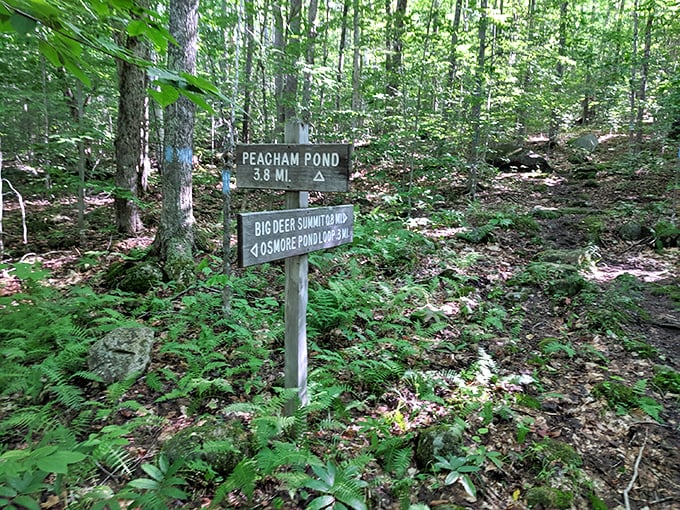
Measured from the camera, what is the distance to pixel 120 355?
4113 millimetres

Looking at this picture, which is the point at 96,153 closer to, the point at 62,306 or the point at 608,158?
the point at 62,306

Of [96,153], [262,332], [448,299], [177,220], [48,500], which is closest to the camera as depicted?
[48,500]

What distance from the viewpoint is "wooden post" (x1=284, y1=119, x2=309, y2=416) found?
3.14 meters

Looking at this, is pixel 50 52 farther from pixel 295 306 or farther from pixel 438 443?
pixel 438 443

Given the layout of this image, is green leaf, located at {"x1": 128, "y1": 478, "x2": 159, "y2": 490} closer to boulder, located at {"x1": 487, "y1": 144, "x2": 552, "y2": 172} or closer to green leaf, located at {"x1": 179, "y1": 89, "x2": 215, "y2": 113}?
green leaf, located at {"x1": 179, "y1": 89, "x2": 215, "y2": 113}

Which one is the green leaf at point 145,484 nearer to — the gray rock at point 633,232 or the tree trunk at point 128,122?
the tree trunk at point 128,122

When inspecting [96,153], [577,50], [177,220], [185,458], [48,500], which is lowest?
[48,500]

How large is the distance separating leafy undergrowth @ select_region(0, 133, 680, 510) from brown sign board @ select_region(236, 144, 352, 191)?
1.64 meters

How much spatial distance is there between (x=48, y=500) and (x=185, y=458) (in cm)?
89

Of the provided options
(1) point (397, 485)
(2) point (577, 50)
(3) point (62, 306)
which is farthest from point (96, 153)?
(2) point (577, 50)

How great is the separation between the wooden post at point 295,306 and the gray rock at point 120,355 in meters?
1.89

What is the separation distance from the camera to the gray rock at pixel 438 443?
→ 2.99 m

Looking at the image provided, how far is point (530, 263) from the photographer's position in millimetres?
7496

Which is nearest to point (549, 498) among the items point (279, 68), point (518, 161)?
point (279, 68)
